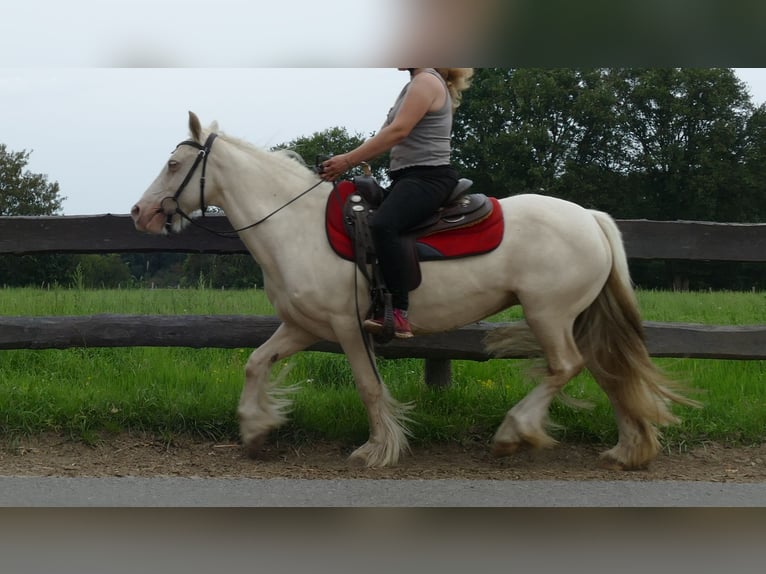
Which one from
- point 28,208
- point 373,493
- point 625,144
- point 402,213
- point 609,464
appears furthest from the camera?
point 625,144

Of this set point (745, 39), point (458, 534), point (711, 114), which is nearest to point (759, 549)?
point (458, 534)

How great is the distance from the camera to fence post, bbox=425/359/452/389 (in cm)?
591

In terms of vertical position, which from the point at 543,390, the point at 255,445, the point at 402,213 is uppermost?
the point at 402,213

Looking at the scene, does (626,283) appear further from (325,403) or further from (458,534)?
(458,534)

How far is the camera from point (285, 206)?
198 inches

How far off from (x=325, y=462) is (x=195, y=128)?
2.36 meters

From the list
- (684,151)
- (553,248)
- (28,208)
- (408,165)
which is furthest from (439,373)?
(684,151)

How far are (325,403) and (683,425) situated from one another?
2569 mm

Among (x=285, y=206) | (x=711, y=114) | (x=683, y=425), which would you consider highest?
(x=711, y=114)

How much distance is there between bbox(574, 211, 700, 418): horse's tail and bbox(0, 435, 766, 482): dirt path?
0.44 m

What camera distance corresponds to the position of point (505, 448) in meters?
4.66

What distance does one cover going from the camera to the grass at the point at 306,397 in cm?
538

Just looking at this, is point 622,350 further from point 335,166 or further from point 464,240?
point 335,166

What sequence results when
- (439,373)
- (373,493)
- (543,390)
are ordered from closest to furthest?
1. (373,493)
2. (543,390)
3. (439,373)
